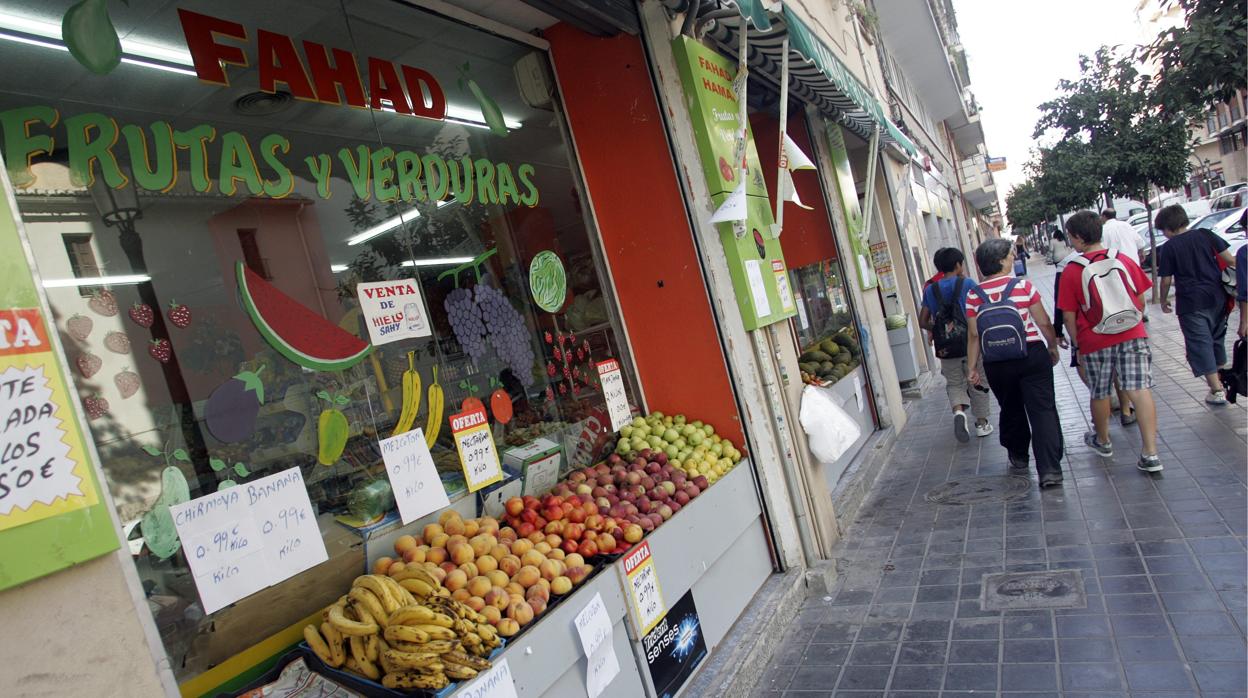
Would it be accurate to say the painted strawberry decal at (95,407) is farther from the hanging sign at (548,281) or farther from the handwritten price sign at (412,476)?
the hanging sign at (548,281)

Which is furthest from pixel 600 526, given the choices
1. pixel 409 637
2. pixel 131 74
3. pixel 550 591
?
pixel 131 74

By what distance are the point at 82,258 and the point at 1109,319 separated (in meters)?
5.97

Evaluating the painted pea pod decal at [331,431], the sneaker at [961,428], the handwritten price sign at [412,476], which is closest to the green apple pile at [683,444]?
the handwritten price sign at [412,476]

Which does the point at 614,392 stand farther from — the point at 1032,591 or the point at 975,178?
the point at 975,178

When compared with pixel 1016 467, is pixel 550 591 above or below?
above

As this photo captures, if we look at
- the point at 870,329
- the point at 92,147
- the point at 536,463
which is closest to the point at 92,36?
the point at 92,147

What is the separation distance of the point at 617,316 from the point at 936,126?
2710 centimetres

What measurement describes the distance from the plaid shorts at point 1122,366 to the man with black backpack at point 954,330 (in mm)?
1443

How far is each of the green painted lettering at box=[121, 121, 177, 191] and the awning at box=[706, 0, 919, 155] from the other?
2962 millimetres

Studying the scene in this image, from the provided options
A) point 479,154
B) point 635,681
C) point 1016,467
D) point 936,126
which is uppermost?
point 936,126

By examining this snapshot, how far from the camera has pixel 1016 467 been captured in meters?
6.07

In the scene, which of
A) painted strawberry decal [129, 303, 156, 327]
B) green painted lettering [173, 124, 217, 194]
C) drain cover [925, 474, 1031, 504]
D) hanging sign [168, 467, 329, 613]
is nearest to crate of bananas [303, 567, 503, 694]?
hanging sign [168, 467, 329, 613]

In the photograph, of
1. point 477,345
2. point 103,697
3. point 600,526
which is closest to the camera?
point 103,697

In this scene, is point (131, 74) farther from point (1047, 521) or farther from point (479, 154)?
point (1047, 521)
